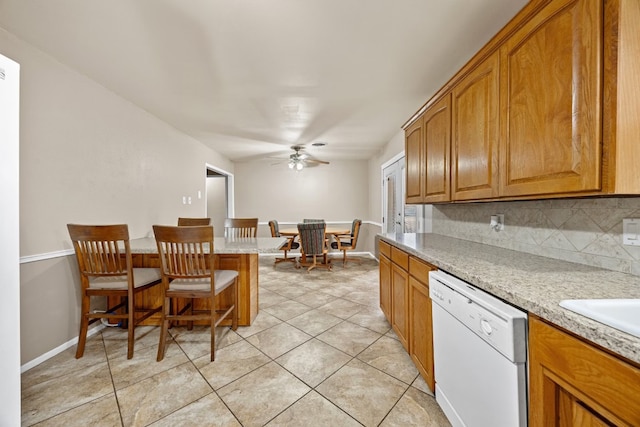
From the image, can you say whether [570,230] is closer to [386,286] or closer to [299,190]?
[386,286]

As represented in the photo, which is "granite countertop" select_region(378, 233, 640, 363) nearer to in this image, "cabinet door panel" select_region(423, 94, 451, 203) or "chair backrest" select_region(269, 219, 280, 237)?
"cabinet door panel" select_region(423, 94, 451, 203)

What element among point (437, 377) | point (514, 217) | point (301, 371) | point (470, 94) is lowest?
point (301, 371)

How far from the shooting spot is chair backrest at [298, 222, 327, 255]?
4.43m

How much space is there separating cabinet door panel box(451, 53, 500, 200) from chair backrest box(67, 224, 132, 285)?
247 cm

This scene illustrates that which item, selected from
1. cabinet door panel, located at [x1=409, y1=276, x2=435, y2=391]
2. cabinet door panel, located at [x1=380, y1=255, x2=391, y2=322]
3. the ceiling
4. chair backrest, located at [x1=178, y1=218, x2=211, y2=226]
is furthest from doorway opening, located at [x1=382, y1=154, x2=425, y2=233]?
chair backrest, located at [x1=178, y1=218, x2=211, y2=226]

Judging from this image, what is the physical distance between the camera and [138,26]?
1.67m

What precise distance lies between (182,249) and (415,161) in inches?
88.0

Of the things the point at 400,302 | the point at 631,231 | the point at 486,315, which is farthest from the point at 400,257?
the point at 631,231

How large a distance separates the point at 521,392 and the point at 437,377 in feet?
2.18

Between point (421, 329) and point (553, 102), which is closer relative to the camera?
point (553, 102)

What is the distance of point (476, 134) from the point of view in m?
1.61

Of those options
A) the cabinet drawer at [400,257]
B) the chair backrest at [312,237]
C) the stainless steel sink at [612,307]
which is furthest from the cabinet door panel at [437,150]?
the chair backrest at [312,237]

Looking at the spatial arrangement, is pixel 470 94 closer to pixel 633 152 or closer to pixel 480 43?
pixel 480 43

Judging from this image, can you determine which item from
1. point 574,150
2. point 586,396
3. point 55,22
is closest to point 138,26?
point 55,22
